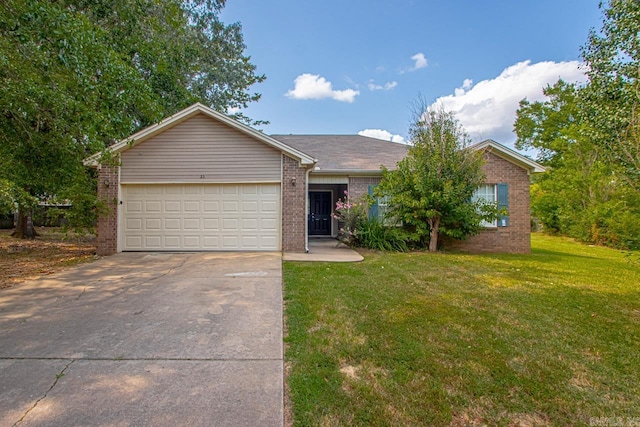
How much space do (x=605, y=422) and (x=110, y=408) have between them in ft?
11.7

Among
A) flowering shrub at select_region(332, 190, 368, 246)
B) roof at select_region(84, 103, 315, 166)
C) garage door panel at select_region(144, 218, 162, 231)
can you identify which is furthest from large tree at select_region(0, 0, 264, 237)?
flowering shrub at select_region(332, 190, 368, 246)

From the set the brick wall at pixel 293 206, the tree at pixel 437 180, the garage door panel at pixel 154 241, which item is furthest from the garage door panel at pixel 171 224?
the tree at pixel 437 180

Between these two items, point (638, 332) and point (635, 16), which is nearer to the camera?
point (638, 332)

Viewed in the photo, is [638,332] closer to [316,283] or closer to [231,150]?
[316,283]

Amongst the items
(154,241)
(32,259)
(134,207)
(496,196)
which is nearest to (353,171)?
(496,196)

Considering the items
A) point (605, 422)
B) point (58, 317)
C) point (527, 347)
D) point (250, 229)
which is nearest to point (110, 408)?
point (58, 317)

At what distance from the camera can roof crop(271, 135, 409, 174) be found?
37.5 feet

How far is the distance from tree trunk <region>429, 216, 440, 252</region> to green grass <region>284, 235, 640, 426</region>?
12.9ft

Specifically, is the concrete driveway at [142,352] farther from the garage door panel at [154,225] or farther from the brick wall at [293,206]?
the garage door panel at [154,225]

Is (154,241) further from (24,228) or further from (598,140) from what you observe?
(598,140)

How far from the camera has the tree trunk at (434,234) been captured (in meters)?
9.93

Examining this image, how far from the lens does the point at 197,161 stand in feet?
30.7

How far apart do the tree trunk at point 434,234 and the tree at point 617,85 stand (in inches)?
190

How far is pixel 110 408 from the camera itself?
2242 mm
